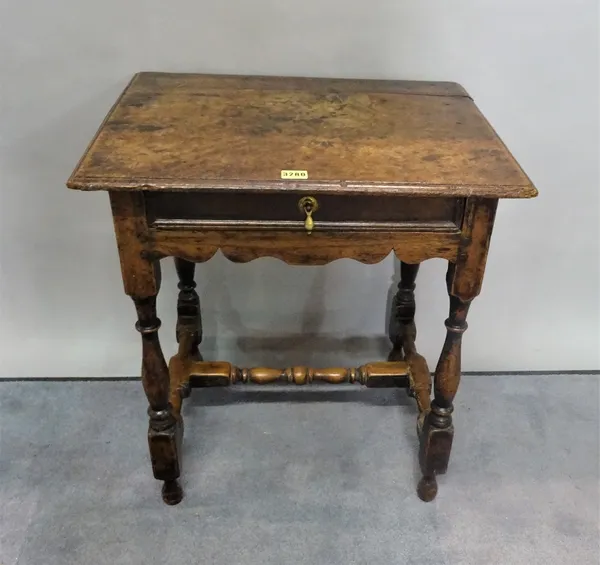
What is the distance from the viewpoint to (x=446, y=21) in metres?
1.24

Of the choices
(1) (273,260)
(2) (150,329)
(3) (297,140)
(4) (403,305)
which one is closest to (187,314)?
(1) (273,260)

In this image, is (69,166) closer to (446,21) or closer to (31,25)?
(31,25)

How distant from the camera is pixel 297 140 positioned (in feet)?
3.31

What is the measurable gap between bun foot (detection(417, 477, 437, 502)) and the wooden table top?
0.65 meters

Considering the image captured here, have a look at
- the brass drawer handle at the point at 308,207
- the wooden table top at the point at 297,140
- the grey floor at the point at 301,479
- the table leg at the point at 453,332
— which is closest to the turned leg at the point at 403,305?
the grey floor at the point at 301,479

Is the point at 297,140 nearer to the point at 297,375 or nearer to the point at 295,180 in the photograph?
the point at 295,180

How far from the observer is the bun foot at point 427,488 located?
1309mm

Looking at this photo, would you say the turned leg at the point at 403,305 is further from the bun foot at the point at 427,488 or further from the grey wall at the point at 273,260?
the bun foot at the point at 427,488

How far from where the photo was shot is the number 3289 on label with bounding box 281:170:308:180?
35.6 inches

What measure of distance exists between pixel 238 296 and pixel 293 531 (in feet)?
1.78

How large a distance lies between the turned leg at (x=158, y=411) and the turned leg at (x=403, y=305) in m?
0.54

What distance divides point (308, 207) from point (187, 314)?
618 millimetres

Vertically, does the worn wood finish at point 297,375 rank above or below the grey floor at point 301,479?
above

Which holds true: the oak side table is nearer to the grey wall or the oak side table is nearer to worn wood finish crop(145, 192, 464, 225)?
worn wood finish crop(145, 192, 464, 225)
